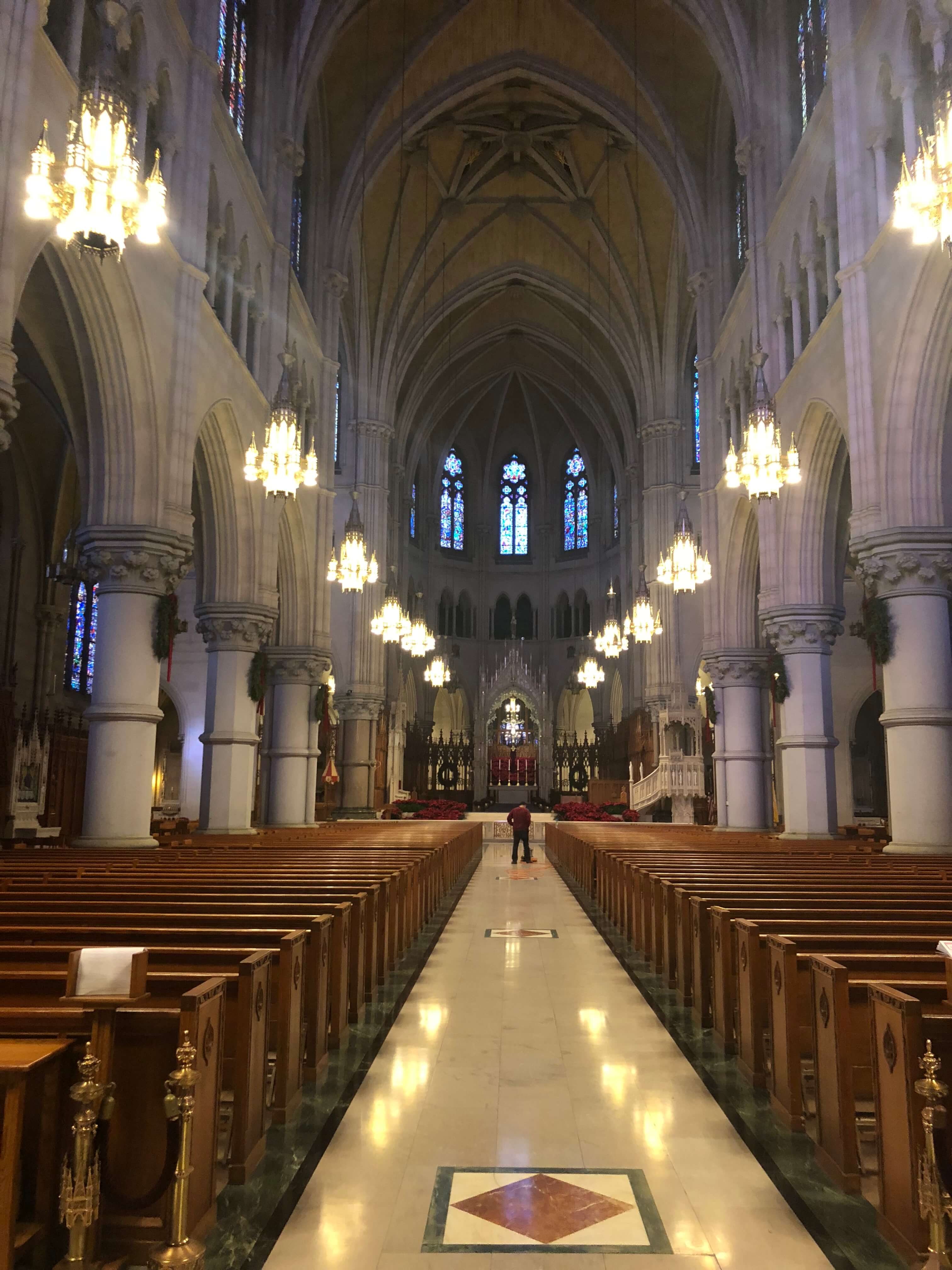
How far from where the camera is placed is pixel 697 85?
26.0 meters

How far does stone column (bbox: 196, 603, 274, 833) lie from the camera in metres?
18.4

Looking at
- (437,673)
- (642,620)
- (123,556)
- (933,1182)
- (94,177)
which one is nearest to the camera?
(933,1182)

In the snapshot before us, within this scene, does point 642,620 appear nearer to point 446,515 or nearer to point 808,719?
point 808,719

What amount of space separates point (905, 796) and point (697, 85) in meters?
21.2

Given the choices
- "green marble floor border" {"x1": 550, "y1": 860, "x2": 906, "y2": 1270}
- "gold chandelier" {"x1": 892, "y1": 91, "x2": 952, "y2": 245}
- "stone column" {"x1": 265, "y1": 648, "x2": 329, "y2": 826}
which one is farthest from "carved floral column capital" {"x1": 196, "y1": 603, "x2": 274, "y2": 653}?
"gold chandelier" {"x1": 892, "y1": 91, "x2": 952, "y2": 245}

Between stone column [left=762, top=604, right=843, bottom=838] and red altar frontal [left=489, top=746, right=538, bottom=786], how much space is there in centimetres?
2761

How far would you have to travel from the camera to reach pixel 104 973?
3312 millimetres

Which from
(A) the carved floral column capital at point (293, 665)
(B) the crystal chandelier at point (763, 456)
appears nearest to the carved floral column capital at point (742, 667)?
(B) the crystal chandelier at point (763, 456)

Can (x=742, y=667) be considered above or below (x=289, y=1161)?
above

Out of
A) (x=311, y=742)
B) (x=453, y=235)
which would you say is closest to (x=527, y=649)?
(x=453, y=235)

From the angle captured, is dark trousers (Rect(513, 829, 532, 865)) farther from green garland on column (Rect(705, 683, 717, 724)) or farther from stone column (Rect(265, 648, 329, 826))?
green garland on column (Rect(705, 683, 717, 724))

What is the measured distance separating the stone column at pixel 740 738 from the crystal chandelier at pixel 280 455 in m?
12.2

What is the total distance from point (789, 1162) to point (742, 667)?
1936 centimetres

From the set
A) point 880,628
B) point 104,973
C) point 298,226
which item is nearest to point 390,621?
point 298,226
